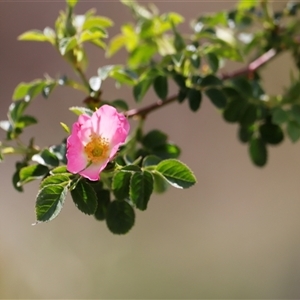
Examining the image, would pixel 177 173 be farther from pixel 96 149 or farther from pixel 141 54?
pixel 141 54

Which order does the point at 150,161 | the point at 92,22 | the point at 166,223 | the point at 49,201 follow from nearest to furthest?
the point at 49,201 → the point at 150,161 → the point at 92,22 → the point at 166,223

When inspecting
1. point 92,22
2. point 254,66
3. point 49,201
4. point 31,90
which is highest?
point 254,66

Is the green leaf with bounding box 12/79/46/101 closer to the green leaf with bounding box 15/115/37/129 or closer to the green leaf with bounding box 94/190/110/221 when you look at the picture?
the green leaf with bounding box 15/115/37/129

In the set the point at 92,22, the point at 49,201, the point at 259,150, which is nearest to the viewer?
the point at 49,201

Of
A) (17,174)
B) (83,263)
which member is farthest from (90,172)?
(83,263)

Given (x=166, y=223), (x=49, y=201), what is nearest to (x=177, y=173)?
(x=49, y=201)

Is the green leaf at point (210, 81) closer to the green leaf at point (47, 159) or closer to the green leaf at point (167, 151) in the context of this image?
the green leaf at point (167, 151)

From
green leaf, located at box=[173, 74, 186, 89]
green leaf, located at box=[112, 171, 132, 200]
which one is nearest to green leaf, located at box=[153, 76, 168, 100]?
green leaf, located at box=[173, 74, 186, 89]

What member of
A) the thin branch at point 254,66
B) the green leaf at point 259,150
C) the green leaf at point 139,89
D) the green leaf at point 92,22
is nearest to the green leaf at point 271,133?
the green leaf at point 259,150
